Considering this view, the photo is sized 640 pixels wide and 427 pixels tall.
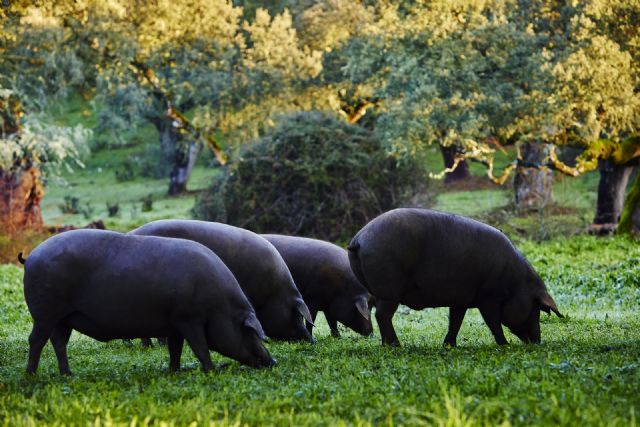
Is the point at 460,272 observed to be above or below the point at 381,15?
below

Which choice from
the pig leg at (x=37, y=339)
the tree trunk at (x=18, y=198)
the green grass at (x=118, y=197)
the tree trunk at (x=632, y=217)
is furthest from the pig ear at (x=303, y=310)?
the tree trunk at (x=18, y=198)

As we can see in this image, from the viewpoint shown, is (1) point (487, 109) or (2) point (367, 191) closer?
(1) point (487, 109)

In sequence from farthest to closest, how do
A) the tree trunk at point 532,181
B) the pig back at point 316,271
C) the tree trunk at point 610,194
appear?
1. the tree trunk at point 532,181
2. the tree trunk at point 610,194
3. the pig back at point 316,271

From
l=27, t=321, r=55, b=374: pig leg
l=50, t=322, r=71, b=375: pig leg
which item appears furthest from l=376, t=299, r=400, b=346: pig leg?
l=27, t=321, r=55, b=374: pig leg

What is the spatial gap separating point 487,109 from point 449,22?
105 inches

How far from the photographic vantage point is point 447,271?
1060 centimetres

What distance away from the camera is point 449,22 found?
24781mm

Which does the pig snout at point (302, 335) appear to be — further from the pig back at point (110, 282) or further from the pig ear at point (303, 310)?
the pig back at point (110, 282)

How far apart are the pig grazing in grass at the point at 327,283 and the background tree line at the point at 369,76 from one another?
730cm

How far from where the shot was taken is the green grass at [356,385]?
617 centimetres

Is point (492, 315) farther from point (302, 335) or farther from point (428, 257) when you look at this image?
point (302, 335)

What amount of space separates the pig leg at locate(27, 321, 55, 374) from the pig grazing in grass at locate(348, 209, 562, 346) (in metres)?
3.61

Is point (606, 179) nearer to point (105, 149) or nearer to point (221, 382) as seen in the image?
point (221, 382)

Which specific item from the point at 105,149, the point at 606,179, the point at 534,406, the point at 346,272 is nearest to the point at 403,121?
the point at 606,179
